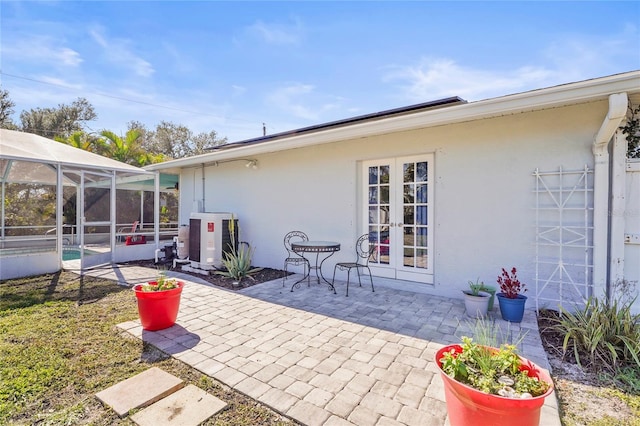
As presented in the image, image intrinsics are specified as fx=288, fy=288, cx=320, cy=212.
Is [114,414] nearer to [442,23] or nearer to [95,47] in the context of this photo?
[442,23]

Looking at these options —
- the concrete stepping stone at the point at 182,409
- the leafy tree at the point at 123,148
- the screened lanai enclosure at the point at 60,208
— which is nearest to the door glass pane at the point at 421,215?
the concrete stepping stone at the point at 182,409

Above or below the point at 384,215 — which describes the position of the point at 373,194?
above

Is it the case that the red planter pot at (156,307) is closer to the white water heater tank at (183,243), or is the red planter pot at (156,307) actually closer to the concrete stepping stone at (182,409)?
the concrete stepping stone at (182,409)

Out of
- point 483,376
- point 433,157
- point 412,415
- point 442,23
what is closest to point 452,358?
point 483,376

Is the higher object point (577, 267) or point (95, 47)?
point (95, 47)

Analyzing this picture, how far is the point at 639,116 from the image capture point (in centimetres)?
359

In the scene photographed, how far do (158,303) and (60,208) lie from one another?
476 cm

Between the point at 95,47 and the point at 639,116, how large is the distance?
34.6 ft

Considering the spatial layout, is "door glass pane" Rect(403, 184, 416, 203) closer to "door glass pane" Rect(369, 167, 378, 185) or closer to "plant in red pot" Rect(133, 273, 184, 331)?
"door glass pane" Rect(369, 167, 378, 185)

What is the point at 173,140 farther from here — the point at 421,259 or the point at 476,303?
the point at 476,303

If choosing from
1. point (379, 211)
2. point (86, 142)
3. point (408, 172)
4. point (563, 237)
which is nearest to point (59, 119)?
point (86, 142)

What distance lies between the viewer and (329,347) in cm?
295

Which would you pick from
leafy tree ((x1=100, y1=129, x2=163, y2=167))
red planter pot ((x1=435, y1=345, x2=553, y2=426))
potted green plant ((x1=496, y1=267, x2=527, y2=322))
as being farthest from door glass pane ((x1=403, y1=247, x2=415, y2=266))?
leafy tree ((x1=100, y1=129, x2=163, y2=167))

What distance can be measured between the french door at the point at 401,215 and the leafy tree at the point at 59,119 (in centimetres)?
1677
